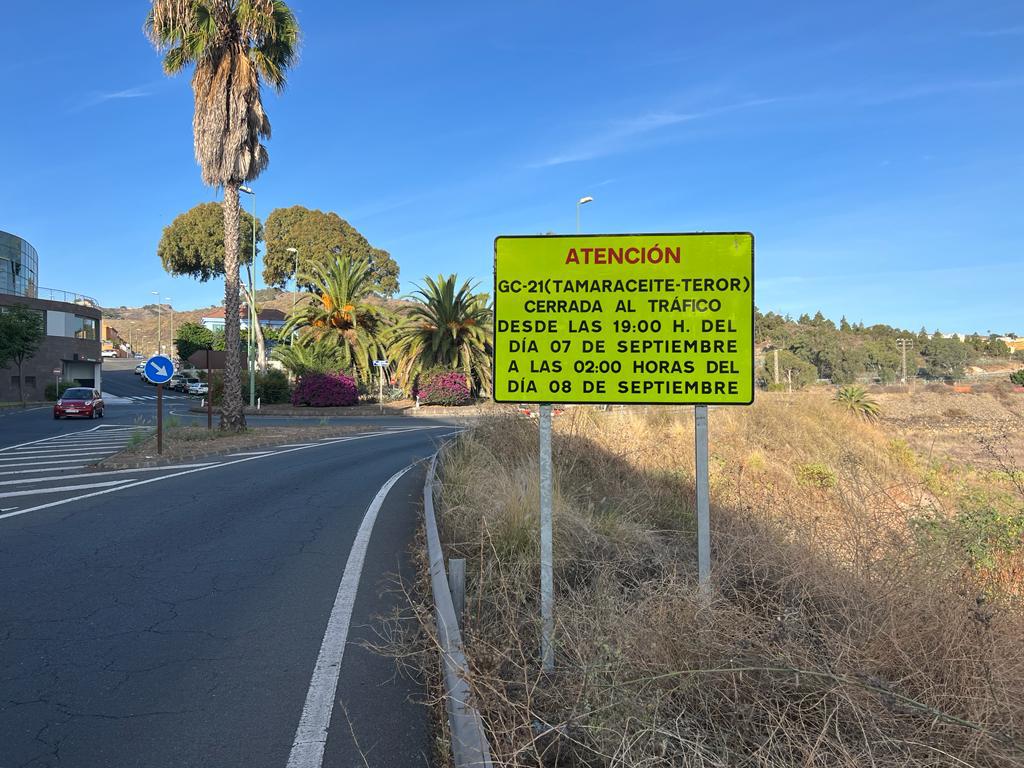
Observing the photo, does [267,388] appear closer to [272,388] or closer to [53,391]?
[272,388]

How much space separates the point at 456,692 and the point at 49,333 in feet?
226

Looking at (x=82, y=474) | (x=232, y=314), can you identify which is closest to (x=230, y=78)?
(x=232, y=314)

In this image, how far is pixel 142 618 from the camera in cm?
526

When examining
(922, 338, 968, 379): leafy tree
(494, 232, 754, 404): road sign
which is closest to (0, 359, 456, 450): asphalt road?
(494, 232, 754, 404): road sign

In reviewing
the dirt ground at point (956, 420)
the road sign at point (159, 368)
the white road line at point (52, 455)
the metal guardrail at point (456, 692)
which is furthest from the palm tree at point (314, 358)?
the metal guardrail at point (456, 692)

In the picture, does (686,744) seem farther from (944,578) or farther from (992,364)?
(992,364)

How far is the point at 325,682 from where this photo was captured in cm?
411

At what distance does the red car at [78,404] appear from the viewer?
32.2 metres

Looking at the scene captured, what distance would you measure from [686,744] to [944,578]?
2.03m

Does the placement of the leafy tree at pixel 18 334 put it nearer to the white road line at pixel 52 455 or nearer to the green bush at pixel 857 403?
the white road line at pixel 52 455

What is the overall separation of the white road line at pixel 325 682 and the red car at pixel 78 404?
1239 inches

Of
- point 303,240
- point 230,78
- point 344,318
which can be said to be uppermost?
point 303,240

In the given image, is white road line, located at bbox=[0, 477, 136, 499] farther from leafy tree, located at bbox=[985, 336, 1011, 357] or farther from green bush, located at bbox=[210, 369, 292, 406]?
leafy tree, located at bbox=[985, 336, 1011, 357]

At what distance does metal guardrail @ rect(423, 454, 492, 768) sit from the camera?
8.77ft
